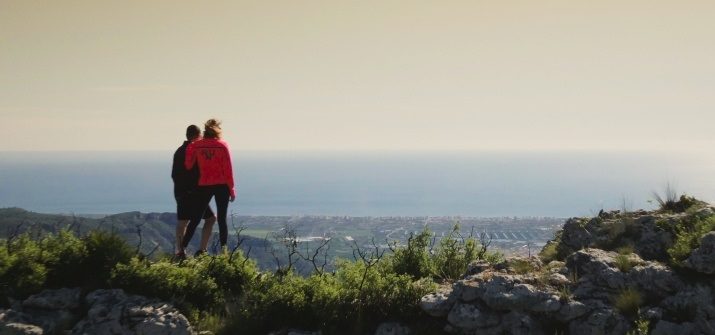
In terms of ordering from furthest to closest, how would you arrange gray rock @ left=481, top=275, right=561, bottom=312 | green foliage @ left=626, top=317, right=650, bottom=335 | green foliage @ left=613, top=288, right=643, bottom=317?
1. gray rock @ left=481, top=275, right=561, bottom=312
2. green foliage @ left=613, top=288, right=643, bottom=317
3. green foliage @ left=626, top=317, right=650, bottom=335

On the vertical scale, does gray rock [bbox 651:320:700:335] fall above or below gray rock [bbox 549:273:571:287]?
below

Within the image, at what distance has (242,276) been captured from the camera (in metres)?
9.76

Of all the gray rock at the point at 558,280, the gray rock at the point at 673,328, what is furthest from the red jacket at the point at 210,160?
the gray rock at the point at 673,328

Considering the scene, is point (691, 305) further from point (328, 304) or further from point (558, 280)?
point (328, 304)

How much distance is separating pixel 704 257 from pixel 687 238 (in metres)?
0.82

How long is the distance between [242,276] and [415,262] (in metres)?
A: 3.91

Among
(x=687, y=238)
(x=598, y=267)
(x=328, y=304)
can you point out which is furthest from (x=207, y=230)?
(x=687, y=238)

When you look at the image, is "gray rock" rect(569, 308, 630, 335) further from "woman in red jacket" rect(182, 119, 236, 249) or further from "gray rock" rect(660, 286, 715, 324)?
"woman in red jacket" rect(182, 119, 236, 249)

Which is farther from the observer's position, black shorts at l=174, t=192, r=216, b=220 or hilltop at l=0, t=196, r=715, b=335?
black shorts at l=174, t=192, r=216, b=220

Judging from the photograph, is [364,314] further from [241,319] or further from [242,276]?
[242,276]

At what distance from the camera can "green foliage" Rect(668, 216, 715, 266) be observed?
843 centimetres

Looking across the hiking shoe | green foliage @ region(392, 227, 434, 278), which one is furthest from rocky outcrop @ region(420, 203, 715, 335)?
the hiking shoe

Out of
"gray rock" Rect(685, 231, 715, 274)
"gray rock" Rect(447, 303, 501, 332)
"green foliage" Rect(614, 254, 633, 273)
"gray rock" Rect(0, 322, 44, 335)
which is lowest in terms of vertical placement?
"gray rock" Rect(0, 322, 44, 335)

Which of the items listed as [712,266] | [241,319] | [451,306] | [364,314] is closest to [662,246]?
[712,266]
